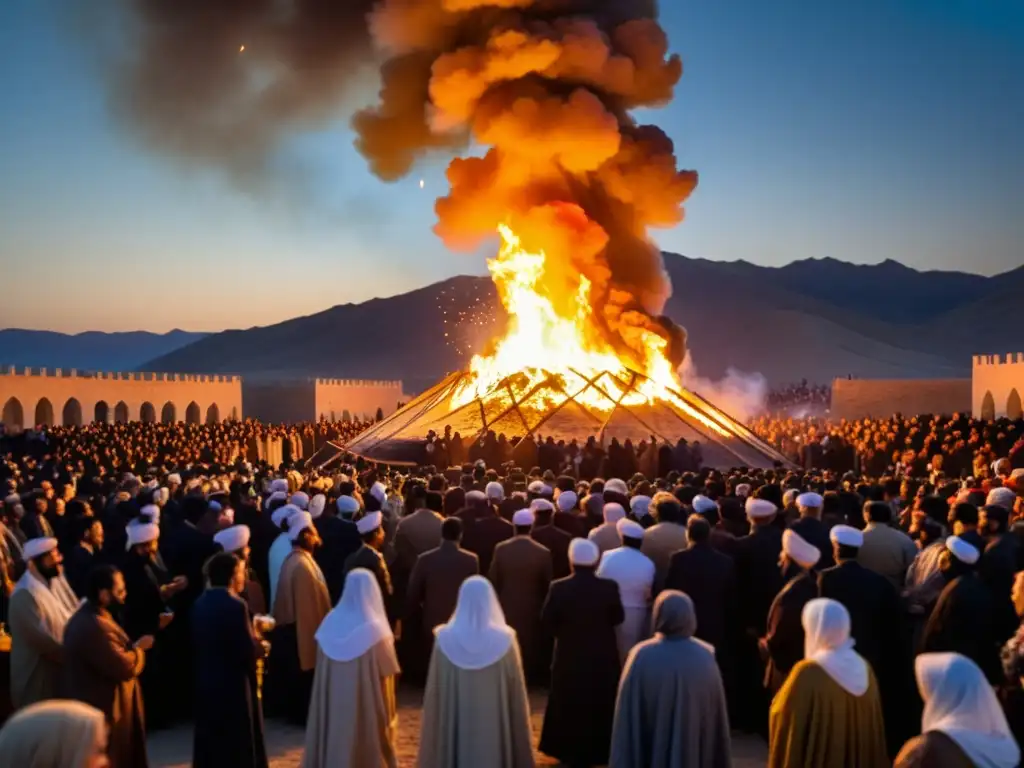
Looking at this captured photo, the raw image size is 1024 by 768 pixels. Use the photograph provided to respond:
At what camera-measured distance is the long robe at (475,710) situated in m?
5.79

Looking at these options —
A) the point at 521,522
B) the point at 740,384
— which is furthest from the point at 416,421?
the point at 740,384

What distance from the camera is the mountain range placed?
115 meters

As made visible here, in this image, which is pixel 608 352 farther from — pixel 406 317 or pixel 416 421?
pixel 406 317

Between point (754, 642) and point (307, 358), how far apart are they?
420ft

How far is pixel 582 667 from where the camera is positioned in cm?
697

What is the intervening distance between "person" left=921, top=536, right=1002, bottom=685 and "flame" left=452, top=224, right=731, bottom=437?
18.8m

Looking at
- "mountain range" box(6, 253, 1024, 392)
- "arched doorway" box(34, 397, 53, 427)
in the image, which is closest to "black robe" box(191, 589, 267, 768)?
"arched doorway" box(34, 397, 53, 427)

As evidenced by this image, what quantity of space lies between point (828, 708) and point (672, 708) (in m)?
0.76

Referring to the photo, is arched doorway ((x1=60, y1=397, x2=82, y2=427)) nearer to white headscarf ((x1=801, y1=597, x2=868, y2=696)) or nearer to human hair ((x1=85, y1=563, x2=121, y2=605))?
human hair ((x1=85, y1=563, x2=121, y2=605))

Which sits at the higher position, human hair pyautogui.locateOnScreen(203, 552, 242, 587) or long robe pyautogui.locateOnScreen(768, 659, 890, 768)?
human hair pyautogui.locateOnScreen(203, 552, 242, 587)

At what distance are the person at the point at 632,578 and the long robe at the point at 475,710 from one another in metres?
1.69

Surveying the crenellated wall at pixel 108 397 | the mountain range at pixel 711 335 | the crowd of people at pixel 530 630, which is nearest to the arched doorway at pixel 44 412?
the crenellated wall at pixel 108 397

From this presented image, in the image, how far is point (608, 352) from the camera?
91.3 feet

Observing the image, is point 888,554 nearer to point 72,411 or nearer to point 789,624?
point 789,624
